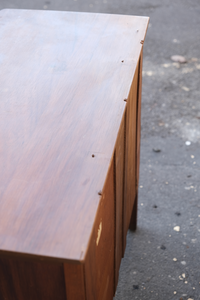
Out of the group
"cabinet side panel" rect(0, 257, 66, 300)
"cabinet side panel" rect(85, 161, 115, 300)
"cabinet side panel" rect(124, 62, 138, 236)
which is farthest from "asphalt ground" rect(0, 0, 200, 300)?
"cabinet side panel" rect(0, 257, 66, 300)

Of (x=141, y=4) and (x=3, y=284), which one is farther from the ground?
(x=3, y=284)

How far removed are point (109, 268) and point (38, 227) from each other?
650 mm

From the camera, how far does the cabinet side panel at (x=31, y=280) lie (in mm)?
886

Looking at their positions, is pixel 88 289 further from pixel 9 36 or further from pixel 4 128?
pixel 9 36

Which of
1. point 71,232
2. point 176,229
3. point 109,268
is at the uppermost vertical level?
point 71,232

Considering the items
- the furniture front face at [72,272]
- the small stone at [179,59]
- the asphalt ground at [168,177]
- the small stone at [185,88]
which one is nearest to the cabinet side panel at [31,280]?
the furniture front face at [72,272]

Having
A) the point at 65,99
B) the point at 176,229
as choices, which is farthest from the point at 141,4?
the point at 65,99

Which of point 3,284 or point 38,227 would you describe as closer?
point 38,227

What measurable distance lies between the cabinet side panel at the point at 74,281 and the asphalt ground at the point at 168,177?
1.04m

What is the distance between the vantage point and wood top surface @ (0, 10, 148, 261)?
753 mm

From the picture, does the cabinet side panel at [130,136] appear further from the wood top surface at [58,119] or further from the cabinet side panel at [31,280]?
the cabinet side panel at [31,280]

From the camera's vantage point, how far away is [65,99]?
1.15 meters

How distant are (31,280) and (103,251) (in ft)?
0.90

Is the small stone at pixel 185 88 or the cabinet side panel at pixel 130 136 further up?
the cabinet side panel at pixel 130 136
